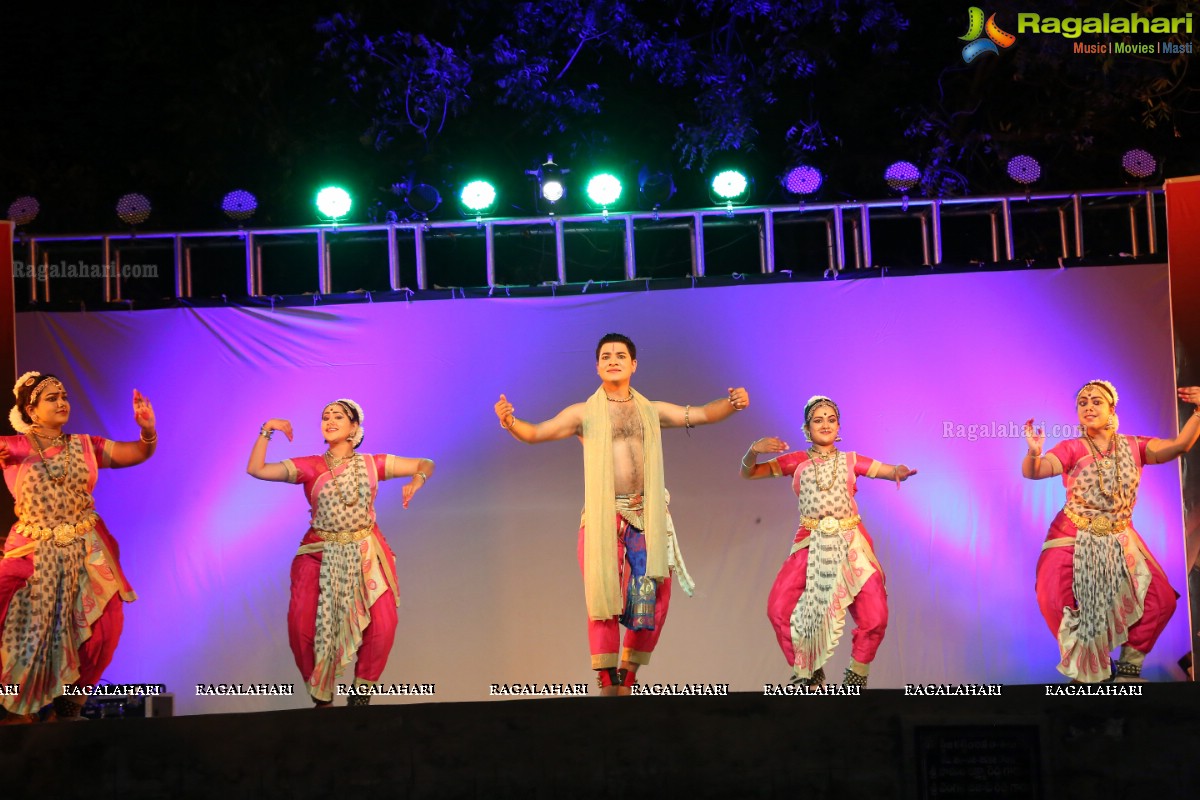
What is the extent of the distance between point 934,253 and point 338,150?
16.5 ft

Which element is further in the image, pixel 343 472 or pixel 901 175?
pixel 901 175

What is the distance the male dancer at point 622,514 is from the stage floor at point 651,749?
0.66 meters

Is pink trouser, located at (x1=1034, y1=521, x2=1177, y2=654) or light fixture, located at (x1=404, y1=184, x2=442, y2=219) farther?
light fixture, located at (x1=404, y1=184, x2=442, y2=219)

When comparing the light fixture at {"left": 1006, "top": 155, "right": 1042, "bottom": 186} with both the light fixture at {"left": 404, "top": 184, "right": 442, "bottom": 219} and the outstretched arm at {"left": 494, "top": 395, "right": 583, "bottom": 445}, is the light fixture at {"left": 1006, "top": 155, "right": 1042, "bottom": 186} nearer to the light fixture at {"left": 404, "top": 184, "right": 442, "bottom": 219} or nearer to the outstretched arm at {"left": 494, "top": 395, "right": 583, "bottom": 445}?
the outstretched arm at {"left": 494, "top": 395, "right": 583, "bottom": 445}

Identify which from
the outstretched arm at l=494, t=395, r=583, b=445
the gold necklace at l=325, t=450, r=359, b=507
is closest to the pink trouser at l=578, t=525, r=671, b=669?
the outstretched arm at l=494, t=395, r=583, b=445

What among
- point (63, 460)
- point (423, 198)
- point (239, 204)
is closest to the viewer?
point (63, 460)

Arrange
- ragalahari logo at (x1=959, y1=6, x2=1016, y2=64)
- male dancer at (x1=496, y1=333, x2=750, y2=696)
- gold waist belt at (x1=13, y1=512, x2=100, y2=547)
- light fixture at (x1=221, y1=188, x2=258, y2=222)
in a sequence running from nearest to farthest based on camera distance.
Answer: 1. male dancer at (x1=496, y1=333, x2=750, y2=696)
2. gold waist belt at (x1=13, y1=512, x2=100, y2=547)
3. light fixture at (x1=221, y1=188, x2=258, y2=222)
4. ragalahari logo at (x1=959, y1=6, x2=1016, y2=64)

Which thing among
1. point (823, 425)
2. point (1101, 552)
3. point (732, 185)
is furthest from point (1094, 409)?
point (732, 185)

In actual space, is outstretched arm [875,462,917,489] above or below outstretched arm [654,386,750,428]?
below

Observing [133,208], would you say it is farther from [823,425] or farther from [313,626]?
[823,425]

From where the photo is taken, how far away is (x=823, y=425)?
6730mm

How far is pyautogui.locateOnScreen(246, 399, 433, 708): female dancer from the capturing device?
6.59 m

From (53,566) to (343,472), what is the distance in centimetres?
137

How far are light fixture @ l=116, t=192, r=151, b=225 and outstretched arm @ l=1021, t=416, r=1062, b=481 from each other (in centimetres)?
470
